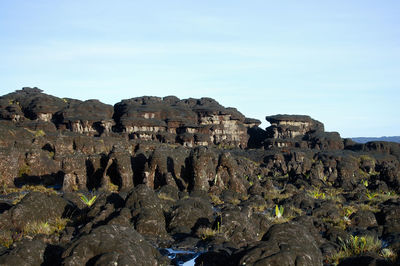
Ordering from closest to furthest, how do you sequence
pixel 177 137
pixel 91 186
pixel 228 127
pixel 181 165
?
pixel 91 186
pixel 181 165
pixel 177 137
pixel 228 127

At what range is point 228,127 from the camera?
8819 cm

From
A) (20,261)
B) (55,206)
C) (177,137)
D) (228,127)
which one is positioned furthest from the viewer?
(228,127)

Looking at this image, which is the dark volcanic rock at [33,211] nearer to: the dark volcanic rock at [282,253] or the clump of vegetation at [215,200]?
the clump of vegetation at [215,200]

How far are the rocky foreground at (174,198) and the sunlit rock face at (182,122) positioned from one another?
39cm

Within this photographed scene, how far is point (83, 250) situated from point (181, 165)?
26190mm

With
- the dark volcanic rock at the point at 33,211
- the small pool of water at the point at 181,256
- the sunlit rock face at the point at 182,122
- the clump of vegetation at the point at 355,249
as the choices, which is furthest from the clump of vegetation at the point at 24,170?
the sunlit rock face at the point at 182,122

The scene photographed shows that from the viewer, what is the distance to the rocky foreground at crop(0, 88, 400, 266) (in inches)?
474

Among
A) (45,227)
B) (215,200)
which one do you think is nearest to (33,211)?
(45,227)

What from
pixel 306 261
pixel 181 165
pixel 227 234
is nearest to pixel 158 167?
pixel 181 165

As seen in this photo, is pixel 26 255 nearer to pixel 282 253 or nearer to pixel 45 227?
pixel 45 227

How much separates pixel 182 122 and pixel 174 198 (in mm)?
53279

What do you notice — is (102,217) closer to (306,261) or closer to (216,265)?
(216,265)

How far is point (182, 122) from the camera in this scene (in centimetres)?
8106

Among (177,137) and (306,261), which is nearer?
(306,261)
